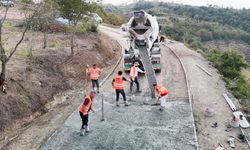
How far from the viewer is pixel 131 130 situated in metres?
12.3

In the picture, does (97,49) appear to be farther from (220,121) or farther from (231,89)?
(220,121)

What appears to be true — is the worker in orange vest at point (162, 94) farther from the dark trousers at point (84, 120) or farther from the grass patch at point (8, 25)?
the grass patch at point (8, 25)

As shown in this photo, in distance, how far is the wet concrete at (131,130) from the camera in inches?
441

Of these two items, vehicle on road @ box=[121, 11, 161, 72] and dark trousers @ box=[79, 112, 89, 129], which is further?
vehicle on road @ box=[121, 11, 161, 72]

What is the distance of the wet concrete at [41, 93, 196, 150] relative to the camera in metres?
11.2

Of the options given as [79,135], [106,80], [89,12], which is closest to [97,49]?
[89,12]

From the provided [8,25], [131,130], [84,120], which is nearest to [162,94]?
[131,130]

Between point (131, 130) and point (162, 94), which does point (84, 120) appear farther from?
point (162, 94)

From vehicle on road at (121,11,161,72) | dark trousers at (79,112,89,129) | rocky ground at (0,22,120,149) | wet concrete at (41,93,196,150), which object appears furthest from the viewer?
vehicle on road at (121,11,161,72)

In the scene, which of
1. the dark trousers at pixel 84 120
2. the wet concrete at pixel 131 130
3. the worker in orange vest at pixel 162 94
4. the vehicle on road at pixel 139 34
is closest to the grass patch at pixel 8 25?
the vehicle on road at pixel 139 34

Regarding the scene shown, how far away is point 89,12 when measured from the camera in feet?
71.8

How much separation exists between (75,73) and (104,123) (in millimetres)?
7770

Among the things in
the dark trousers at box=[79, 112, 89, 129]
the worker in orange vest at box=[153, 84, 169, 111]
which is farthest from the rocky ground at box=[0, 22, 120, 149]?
the worker in orange vest at box=[153, 84, 169, 111]

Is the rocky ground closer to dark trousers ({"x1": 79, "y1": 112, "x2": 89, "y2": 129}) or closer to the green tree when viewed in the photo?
dark trousers ({"x1": 79, "y1": 112, "x2": 89, "y2": 129})
